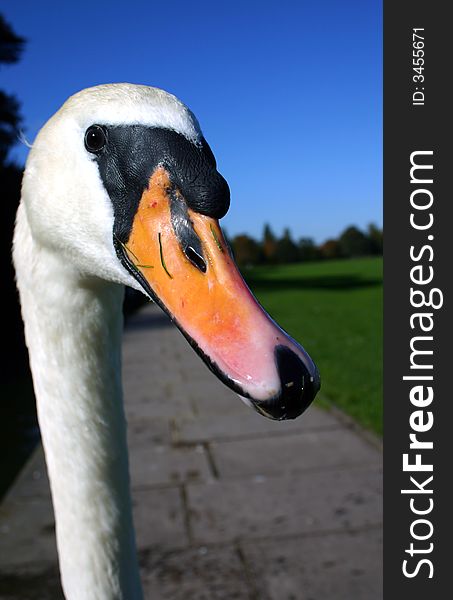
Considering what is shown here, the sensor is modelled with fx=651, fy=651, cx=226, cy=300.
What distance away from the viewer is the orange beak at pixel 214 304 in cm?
111

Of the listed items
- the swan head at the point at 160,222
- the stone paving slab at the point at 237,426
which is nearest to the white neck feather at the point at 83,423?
the swan head at the point at 160,222

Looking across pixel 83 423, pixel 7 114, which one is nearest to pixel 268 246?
pixel 7 114

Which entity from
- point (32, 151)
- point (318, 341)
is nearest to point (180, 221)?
point (32, 151)

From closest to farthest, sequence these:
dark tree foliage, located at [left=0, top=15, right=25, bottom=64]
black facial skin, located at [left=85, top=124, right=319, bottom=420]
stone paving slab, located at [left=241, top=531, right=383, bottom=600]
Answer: black facial skin, located at [left=85, top=124, right=319, bottom=420], stone paving slab, located at [left=241, top=531, right=383, bottom=600], dark tree foliage, located at [left=0, top=15, right=25, bottom=64]

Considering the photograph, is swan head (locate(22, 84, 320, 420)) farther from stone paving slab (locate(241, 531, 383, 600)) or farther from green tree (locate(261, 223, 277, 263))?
green tree (locate(261, 223, 277, 263))

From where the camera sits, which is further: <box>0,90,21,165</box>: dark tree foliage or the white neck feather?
<box>0,90,21,165</box>: dark tree foliage

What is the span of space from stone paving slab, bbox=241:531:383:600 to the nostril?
2804 millimetres

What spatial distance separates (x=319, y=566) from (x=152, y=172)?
3.11 m

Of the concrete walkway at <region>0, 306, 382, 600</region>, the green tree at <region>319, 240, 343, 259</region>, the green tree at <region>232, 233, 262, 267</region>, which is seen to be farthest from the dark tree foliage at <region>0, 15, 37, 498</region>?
the green tree at <region>319, 240, 343, 259</region>

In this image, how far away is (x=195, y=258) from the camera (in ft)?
4.29

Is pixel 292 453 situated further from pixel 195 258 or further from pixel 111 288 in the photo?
pixel 195 258

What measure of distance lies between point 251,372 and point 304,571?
301 cm

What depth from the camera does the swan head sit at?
1.14 metres

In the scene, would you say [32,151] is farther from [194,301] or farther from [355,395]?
[355,395]
